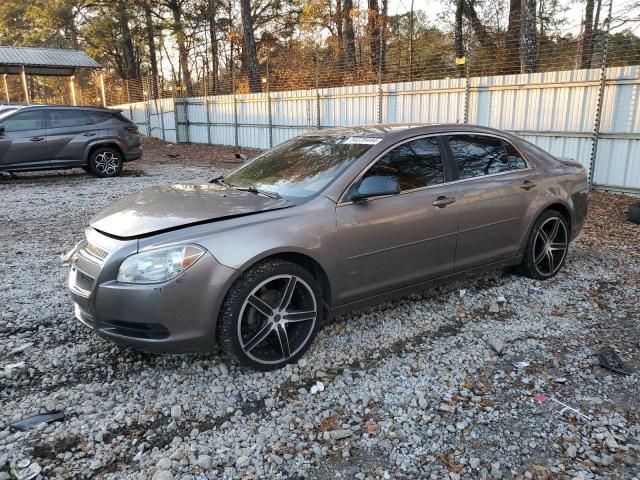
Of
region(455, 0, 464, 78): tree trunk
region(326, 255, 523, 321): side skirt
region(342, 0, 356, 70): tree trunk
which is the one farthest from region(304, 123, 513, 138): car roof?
region(342, 0, 356, 70): tree trunk

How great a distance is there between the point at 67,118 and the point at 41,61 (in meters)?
12.9

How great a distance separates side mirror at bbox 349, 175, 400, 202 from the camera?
352 centimetres

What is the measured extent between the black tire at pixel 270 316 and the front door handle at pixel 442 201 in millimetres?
1253

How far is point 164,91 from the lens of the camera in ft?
81.1

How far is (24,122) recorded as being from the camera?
1100cm

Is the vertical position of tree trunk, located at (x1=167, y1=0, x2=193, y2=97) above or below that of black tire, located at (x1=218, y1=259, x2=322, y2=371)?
above

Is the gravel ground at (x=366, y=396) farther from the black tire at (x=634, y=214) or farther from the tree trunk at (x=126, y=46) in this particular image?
the tree trunk at (x=126, y=46)

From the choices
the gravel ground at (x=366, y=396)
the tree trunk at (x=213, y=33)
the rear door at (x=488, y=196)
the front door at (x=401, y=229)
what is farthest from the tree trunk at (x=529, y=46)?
the tree trunk at (x=213, y=33)

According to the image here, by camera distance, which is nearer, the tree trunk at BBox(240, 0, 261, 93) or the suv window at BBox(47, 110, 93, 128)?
the suv window at BBox(47, 110, 93, 128)

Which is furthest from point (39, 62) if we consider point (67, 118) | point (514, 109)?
point (514, 109)

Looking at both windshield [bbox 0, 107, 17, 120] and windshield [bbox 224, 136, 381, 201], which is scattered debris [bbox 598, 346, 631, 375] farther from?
windshield [bbox 0, 107, 17, 120]

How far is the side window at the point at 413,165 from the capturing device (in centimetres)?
386

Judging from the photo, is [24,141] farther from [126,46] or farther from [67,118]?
[126,46]

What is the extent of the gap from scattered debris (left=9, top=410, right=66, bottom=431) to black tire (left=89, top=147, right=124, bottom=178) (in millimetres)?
10251
